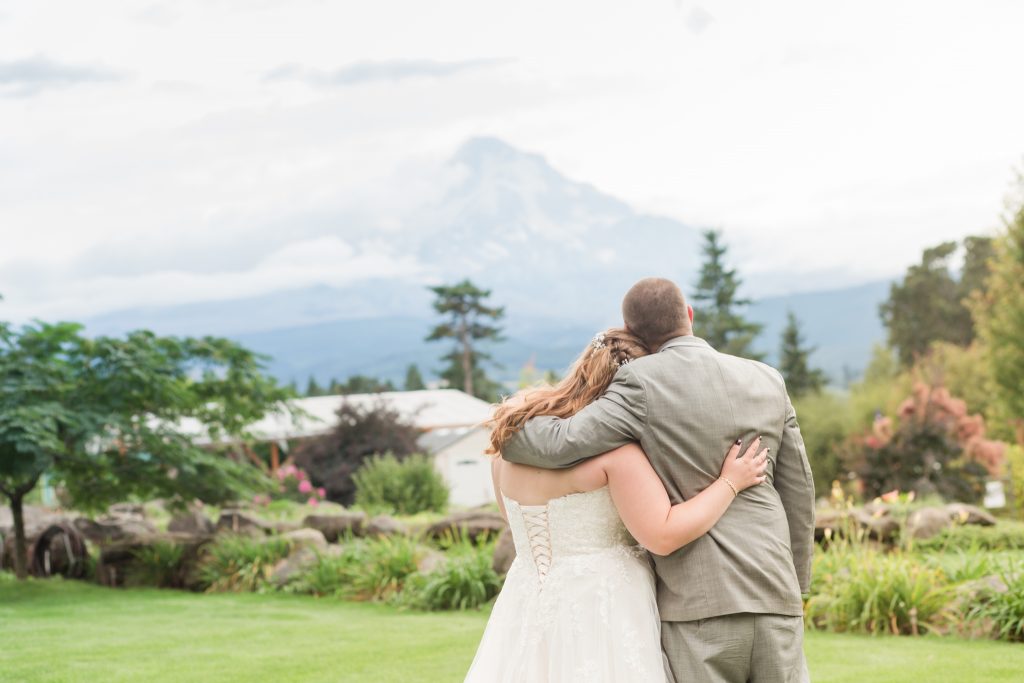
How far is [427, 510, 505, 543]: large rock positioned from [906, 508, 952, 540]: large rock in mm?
4330

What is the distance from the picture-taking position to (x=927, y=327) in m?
54.8

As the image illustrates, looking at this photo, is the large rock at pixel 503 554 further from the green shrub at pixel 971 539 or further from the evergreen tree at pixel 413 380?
the evergreen tree at pixel 413 380

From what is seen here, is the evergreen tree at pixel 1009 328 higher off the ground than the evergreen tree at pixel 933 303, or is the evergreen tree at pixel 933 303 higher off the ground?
the evergreen tree at pixel 933 303

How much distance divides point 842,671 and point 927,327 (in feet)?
168

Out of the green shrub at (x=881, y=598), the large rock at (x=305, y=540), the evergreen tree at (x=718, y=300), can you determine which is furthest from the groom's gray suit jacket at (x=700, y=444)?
the evergreen tree at (x=718, y=300)

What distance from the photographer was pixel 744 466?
12.2 feet

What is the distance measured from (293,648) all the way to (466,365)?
6827 cm

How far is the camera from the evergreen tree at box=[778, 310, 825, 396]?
56.0 metres

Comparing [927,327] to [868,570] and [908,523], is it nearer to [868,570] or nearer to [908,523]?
[908,523]

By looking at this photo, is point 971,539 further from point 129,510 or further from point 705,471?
point 129,510

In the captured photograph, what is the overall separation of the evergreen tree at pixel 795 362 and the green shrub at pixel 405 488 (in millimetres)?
37507

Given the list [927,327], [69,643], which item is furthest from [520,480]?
[927,327]

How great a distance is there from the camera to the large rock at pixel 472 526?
1245cm

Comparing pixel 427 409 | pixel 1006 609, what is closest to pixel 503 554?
pixel 1006 609
